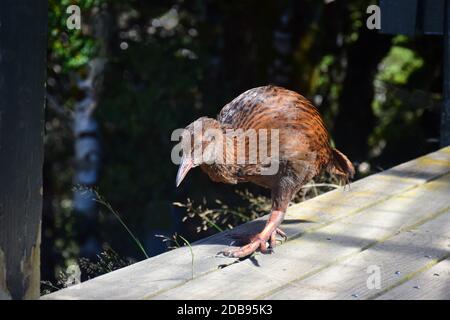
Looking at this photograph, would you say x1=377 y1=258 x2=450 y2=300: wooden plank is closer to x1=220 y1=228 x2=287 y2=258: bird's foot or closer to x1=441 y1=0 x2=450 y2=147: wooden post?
x1=220 y1=228 x2=287 y2=258: bird's foot

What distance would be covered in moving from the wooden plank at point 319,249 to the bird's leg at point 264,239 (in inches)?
2.2

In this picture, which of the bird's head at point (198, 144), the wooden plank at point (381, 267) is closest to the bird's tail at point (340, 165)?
the wooden plank at point (381, 267)

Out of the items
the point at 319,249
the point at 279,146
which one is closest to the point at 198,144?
the point at 279,146

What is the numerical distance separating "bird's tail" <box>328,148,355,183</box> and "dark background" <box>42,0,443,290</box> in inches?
133

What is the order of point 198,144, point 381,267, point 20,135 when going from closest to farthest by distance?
point 20,135 < point 381,267 < point 198,144

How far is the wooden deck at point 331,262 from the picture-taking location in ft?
10.6

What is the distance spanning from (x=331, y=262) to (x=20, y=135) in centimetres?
149

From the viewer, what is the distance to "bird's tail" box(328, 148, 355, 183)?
4.39 metres

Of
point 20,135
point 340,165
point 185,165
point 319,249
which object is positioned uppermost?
point 20,135

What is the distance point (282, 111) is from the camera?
13.3ft

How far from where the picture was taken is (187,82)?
27.6 ft

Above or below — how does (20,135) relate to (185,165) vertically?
above

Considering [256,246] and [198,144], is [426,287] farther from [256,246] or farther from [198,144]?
[198,144]

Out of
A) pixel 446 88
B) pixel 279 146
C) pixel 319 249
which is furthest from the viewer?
pixel 446 88
